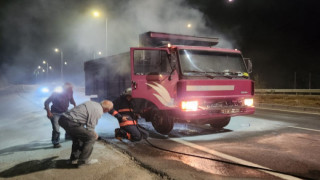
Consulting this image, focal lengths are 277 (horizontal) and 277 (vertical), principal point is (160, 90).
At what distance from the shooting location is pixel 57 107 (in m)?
6.16

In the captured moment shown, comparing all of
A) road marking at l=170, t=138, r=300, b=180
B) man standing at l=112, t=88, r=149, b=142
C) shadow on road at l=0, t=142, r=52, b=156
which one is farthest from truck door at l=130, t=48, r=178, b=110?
shadow on road at l=0, t=142, r=52, b=156

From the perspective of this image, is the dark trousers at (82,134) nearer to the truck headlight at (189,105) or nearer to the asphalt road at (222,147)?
the asphalt road at (222,147)

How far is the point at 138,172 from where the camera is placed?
173 inches

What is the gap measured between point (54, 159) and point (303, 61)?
124 feet

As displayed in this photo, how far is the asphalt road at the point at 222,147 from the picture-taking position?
176 inches

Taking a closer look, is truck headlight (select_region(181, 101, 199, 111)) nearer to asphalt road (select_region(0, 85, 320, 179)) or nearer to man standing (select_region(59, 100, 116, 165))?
asphalt road (select_region(0, 85, 320, 179))

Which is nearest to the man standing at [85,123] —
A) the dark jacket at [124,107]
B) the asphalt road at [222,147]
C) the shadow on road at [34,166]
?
the shadow on road at [34,166]

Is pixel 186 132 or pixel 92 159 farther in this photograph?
pixel 186 132

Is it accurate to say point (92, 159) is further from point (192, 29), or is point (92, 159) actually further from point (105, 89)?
point (192, 29)

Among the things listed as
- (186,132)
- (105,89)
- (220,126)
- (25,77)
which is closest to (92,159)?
(186,132)

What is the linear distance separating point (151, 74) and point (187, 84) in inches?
39.0

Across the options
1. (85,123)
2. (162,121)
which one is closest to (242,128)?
(162,121)

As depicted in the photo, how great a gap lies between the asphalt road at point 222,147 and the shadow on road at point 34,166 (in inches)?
10.8

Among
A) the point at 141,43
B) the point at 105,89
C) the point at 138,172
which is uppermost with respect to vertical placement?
the point at 141,43
